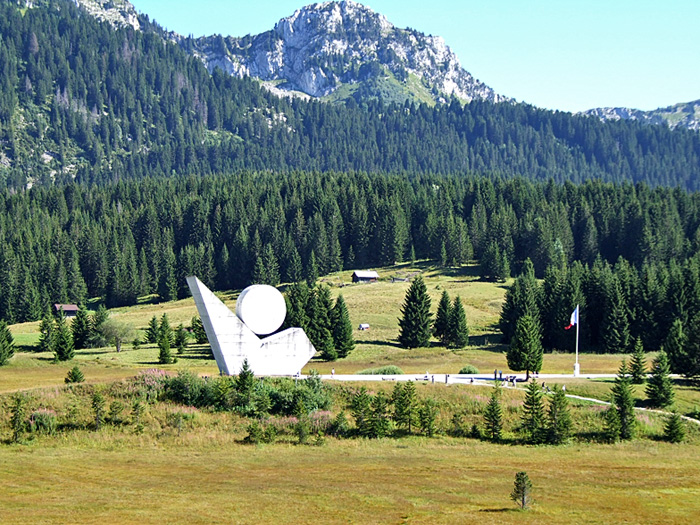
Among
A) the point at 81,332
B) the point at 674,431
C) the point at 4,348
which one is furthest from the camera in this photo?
the point at 81,332

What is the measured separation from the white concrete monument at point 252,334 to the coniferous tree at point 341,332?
25.0 metres

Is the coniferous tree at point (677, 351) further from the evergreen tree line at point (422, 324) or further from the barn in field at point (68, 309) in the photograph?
the barn in field at point (68, 309)

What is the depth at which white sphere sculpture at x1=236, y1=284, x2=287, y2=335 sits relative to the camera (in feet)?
198

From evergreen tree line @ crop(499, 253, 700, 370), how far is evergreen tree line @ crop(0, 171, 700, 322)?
37.3m

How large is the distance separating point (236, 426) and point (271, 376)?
30.0 ft

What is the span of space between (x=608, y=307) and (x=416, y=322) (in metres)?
22.4

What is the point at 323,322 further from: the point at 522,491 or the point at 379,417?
the point at 522,491

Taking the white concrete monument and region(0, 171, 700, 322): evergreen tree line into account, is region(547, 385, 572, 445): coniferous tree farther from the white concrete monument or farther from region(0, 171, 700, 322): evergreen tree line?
region(0, 171, 700, 322): evergreen tree line

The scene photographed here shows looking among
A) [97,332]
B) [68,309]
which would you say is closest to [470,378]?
[97,332]

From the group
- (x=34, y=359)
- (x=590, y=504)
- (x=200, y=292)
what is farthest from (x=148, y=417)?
(x=34, y=359)

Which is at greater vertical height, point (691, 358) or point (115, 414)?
point (691, 358)

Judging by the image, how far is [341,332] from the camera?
87562 mm

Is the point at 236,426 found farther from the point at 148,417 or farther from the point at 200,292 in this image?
the point at 200,292

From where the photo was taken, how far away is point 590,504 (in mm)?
35156
